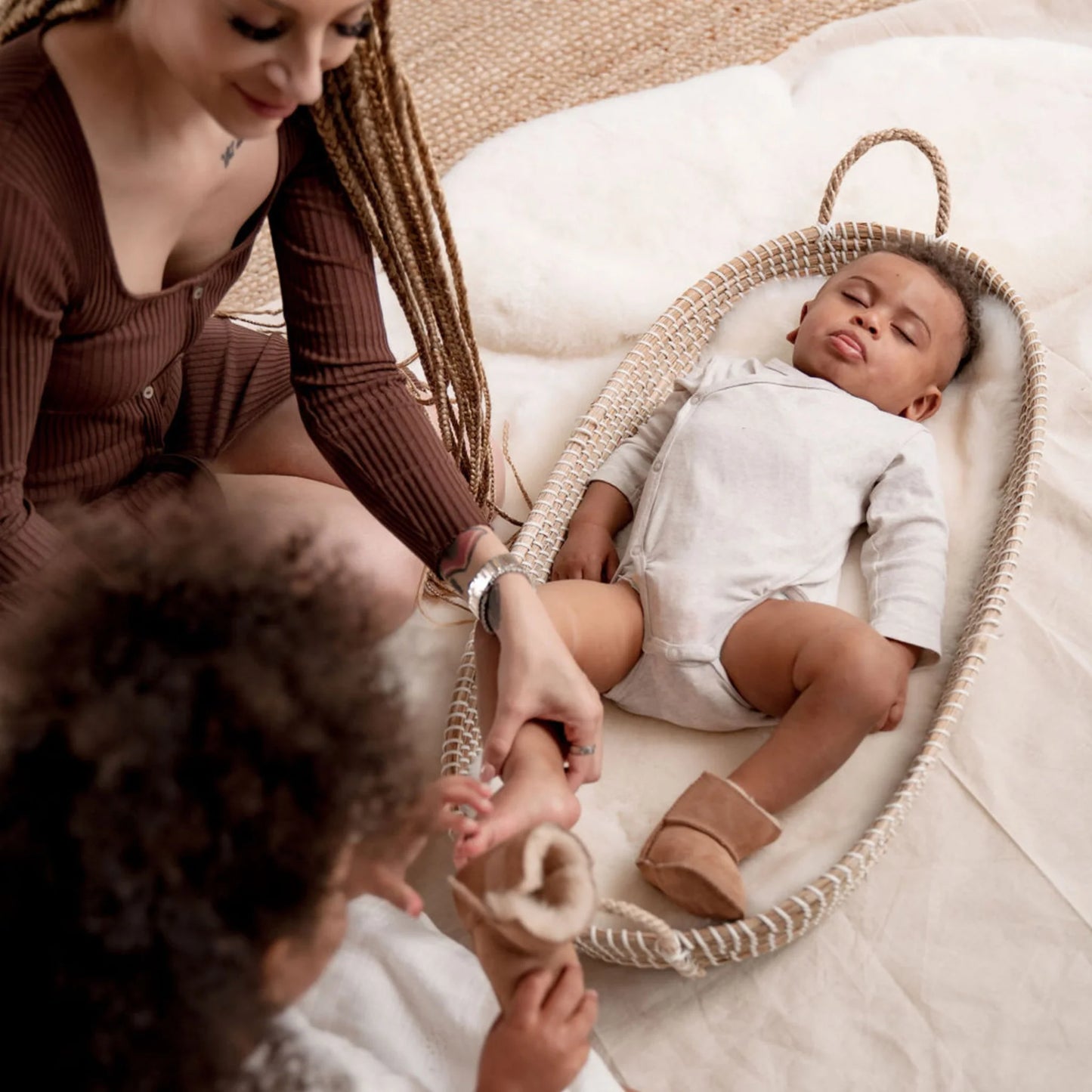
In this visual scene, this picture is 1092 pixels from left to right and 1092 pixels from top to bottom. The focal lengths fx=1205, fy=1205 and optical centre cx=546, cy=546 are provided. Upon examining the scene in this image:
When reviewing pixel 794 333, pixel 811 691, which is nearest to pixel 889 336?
pixel 794 333

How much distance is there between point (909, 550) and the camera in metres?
1.21

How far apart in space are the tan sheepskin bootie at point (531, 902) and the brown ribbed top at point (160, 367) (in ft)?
1.24

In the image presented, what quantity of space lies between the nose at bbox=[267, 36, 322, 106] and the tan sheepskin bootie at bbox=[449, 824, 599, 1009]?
44 centimetres

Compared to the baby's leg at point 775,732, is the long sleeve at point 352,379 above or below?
above

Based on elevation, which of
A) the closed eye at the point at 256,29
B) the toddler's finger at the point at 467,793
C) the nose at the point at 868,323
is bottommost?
the toddler's finger at the point at 467,793

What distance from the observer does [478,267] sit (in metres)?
1.54

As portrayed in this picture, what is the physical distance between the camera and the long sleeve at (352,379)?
3.23 ft

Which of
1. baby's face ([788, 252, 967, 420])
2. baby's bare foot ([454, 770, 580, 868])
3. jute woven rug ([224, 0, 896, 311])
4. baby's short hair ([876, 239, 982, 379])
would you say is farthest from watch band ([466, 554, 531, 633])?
jute woven rug ([224, 0, 896, 311])

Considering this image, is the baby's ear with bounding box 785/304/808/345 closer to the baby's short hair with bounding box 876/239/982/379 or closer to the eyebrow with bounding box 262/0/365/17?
the baby's short hair with bounding box 876/239/982/379

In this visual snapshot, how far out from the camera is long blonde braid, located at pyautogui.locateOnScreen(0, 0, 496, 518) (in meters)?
0.86

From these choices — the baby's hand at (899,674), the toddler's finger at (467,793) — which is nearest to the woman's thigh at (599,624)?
the baby's hand at (899,674)

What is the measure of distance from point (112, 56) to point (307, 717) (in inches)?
20.3

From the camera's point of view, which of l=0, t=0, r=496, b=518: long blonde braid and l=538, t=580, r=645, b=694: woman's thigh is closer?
l=0, t=0, r=496, b=518: long blonde braid

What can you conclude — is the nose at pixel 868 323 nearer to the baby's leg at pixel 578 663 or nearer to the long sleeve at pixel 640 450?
the long sleeve at pixel 640 450
